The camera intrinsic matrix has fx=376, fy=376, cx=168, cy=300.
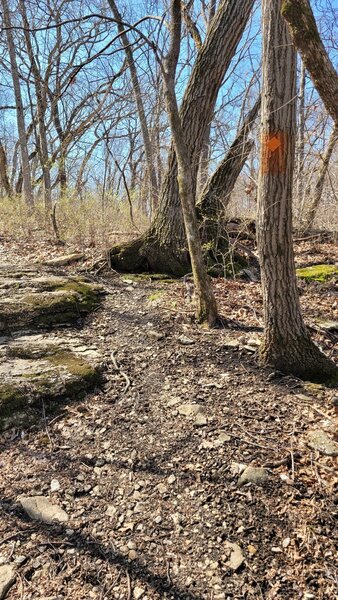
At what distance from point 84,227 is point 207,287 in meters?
4.26

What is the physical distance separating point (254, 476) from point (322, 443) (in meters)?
0.51

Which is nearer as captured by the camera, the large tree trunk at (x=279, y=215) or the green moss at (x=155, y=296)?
the large tree trunk at (x=279, y=215)

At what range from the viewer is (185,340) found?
352cm

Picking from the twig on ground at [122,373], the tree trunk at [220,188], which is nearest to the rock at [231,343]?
the twig on ground at [122,373]

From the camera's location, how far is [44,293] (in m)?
4.13

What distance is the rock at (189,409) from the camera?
2.72 metres

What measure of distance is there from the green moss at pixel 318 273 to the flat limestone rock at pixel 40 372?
3169mm

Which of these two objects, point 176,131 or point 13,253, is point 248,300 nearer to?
point 176,131

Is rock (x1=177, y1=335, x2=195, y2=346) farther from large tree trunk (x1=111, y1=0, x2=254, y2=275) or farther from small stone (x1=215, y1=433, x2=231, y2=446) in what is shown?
large tree trunk (x1=111, y1=0, x2=254, y2=275)

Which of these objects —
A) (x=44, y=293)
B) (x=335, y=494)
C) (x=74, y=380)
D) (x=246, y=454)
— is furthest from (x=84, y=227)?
(x=335, y=494)

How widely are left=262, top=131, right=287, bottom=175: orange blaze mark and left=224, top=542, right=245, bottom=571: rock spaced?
230cm

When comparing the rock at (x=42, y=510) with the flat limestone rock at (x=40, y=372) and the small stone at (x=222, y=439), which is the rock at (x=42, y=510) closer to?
the flat limestone rock at (x=40, y=372)

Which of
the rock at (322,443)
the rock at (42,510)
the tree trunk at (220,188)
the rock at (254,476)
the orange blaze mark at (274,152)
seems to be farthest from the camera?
the tree trunk at (220,188)

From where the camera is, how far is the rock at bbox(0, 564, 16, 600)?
170cm
